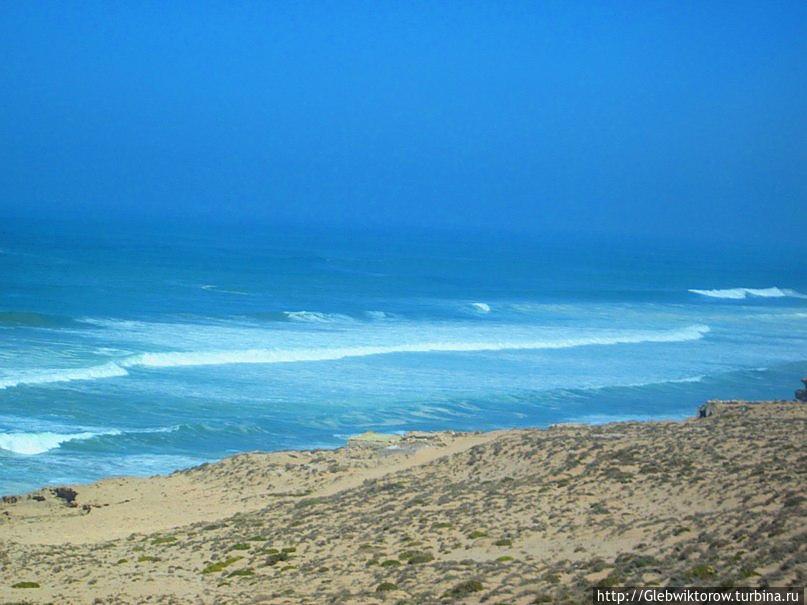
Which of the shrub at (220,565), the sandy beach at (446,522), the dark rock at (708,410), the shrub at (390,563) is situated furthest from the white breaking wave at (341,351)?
the shrub at (390,563)

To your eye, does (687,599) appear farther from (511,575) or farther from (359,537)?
(359,537)

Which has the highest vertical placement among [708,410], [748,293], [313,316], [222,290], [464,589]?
[748,293]

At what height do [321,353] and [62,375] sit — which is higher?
[321,353]

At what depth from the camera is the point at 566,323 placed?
58.4m

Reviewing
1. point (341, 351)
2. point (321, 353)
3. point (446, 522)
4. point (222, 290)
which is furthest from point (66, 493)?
point (222, 290)

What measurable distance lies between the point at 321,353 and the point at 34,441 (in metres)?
18.1

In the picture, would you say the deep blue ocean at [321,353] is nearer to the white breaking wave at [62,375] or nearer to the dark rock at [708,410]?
the white breaking wave at [62,375]

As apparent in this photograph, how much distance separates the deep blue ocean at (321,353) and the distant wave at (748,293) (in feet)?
1.42

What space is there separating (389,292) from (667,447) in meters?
55.4

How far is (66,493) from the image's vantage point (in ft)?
65.7

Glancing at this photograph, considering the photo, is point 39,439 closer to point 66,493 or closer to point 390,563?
point 66,493

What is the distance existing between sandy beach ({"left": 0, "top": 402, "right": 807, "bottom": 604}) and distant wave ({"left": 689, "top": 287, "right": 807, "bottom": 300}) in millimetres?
67933

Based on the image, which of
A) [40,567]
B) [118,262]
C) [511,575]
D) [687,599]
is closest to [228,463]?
[40,567]

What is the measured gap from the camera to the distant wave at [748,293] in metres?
86.9
